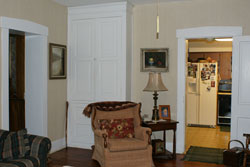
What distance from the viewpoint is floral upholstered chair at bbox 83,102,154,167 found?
393 cm

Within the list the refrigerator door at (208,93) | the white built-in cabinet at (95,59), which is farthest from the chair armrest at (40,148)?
the refrigerator door at (208,93)

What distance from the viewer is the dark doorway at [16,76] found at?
4.86m

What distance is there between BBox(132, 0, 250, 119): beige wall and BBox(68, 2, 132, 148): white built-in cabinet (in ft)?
0.66

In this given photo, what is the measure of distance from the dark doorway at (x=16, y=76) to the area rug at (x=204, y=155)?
299 cm

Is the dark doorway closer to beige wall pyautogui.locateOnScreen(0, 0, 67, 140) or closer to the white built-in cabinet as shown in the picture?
beige wall pyautogui.locateOnScreen(0, 0, 67, 140)

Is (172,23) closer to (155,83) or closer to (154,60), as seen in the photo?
(154,60)

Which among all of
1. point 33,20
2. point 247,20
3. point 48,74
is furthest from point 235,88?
point 33,20

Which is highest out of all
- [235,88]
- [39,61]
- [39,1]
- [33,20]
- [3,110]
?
[39,1]

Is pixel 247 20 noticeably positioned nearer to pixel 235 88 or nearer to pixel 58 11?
pixel 235 88

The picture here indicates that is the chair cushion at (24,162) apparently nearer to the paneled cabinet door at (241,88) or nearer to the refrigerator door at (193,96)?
the paneled cabinet door at (241,88)

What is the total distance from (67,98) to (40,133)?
3.00 feet

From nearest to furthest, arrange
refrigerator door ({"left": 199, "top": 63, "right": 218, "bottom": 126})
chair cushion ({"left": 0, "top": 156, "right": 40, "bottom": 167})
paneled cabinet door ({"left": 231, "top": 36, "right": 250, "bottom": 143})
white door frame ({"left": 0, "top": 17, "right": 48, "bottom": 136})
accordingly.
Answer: chair cushion ({"left": 0, "top": 156, "right": 40, "bottom": 167}) → white door frame ({"left": 0, "top": 17, "right": 48, "bottom": 136}) → paneled cabinet door ({"left": 231, "top": 36, "right": 250, "bottom": 143}) → refrigerator door ({"left": 199, "top": 63, "right": 218, "bottom": 126})

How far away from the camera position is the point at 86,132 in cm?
529

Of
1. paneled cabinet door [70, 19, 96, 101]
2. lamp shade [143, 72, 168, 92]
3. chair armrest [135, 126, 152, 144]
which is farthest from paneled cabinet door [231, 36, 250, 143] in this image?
paneled cabinet door [70, 19, 96, 101]
